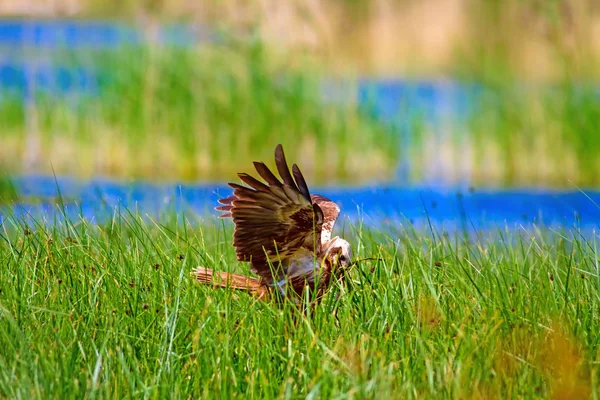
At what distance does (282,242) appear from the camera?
8.11 ft

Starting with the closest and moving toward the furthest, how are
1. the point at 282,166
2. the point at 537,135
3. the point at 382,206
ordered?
the point at 282,166
the point at 382,206
the point at 537,135

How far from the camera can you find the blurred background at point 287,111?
7.12 metres

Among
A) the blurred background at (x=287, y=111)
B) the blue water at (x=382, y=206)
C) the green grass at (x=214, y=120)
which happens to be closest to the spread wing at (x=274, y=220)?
the blue water at (x=382, y=206)

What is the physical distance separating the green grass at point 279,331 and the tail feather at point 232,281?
0.04 m

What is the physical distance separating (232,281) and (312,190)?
14.2 ft

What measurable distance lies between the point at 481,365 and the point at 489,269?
64cm

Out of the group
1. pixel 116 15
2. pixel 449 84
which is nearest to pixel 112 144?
pixel 116 15

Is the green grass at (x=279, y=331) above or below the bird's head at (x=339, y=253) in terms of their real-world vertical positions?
below

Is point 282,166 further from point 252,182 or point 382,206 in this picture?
point 382,206

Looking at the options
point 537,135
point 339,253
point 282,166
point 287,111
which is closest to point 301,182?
point 282,166

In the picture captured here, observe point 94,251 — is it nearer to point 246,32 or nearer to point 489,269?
point 489,269

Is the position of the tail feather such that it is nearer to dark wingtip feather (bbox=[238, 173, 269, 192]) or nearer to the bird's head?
the bird's head

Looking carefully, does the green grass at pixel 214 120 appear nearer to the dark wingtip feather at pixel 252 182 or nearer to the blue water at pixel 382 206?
the blue water at pixel 382 206

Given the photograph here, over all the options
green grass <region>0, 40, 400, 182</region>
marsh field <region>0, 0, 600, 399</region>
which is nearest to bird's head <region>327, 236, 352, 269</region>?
marsh field <region>0, 0, 600, 399</region>
